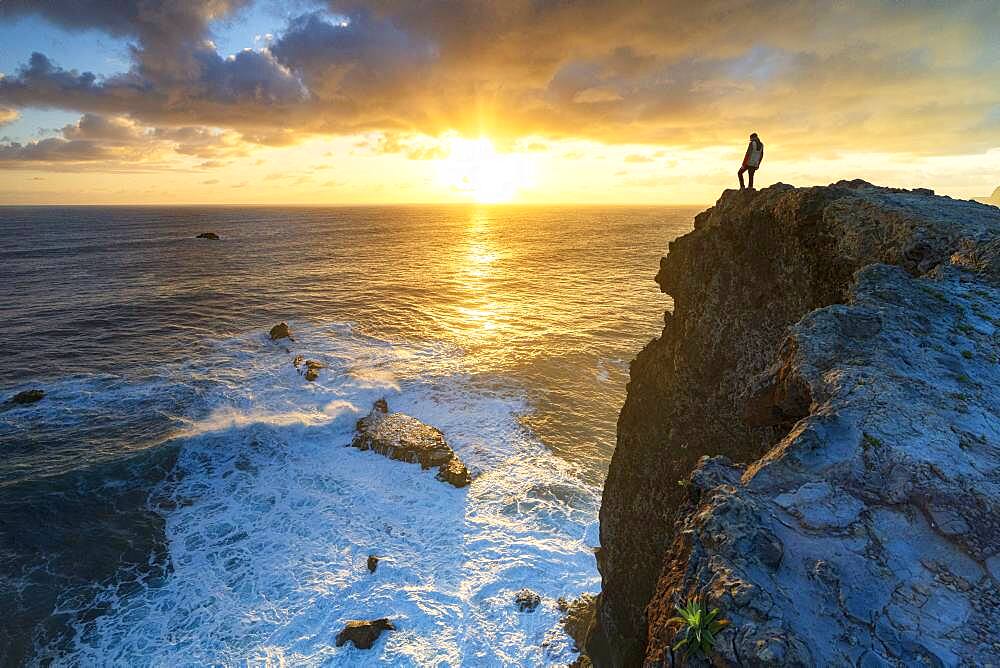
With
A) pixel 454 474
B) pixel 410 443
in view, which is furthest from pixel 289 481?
pixel 454 474

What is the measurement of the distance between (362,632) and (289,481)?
10915 mm

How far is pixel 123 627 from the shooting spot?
55.2ft

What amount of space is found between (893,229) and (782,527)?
8.65 metres

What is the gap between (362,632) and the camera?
643 inches

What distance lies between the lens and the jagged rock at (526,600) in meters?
18.0

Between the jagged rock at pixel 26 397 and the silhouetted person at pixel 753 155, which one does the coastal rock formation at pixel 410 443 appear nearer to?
the silhouetted person at pixel 753 155

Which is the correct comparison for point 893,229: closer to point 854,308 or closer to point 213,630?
point 854,308

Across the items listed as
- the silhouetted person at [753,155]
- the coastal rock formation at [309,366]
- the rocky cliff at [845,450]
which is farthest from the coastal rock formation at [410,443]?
the silhouetted person at [753,155]

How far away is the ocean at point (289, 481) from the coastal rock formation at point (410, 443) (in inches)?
30.7

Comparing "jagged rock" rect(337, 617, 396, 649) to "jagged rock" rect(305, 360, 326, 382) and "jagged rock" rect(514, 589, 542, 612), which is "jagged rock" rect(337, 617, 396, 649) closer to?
"jagged rock" rect(514, 589, 542, 612)

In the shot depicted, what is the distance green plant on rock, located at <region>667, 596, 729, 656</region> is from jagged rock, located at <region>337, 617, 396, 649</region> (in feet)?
50.2

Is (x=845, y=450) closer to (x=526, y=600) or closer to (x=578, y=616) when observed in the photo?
(x=578, y=616)

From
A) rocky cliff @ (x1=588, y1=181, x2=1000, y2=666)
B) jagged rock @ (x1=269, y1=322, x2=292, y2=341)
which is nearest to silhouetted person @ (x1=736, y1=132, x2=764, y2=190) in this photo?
rocky cliff @ (x1=588, y1=181, x2=1000, y2=666)

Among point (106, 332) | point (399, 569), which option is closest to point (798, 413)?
point (399, 569)
